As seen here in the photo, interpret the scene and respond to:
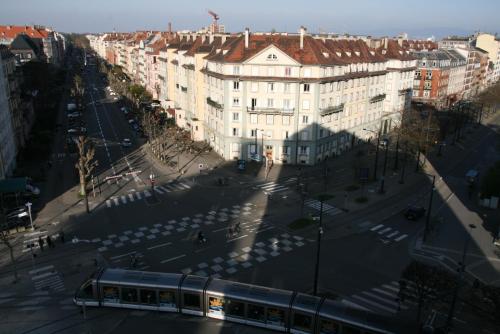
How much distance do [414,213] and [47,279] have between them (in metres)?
38.5

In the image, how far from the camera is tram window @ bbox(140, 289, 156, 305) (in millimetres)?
30312

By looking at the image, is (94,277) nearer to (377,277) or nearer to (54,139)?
(377,277)

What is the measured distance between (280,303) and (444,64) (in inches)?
4652

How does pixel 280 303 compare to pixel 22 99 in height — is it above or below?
below

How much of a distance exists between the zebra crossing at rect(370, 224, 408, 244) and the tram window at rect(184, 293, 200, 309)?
22.1m

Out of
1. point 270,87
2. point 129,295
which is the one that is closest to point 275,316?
point 129,295

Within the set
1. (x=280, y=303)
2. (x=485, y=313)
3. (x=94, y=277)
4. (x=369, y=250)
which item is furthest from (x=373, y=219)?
(x=94, y=277)

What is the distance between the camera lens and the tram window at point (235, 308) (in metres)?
29.2

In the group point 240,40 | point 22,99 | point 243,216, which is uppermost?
point 240,40

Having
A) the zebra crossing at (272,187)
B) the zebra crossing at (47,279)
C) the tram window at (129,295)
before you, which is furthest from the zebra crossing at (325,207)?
the zebra crossing at (47,279)

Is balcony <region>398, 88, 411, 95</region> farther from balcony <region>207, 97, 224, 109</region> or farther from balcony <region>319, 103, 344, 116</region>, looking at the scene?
balcony <region>207, 97, 224, 109</region>

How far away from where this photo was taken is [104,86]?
16138 centimetres

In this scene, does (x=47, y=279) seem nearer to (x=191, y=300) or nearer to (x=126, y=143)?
(x=191, y=300)

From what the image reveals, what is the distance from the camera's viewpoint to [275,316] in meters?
28.7
